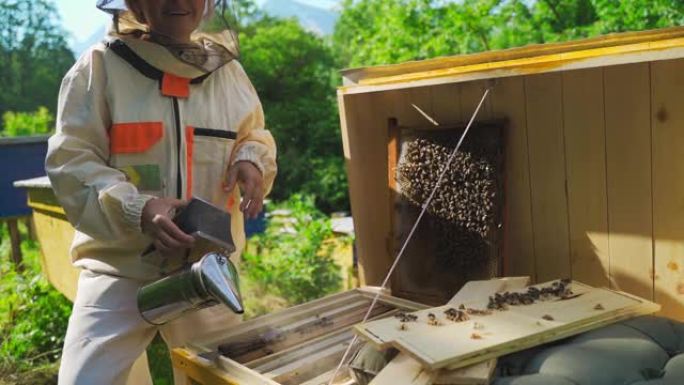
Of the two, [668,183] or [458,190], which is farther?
[458,190]

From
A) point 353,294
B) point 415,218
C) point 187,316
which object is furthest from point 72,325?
point 415,218

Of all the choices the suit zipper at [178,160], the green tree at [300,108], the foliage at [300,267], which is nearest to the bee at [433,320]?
the suit zipper at [178,160]

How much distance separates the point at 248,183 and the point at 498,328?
35.3 inches

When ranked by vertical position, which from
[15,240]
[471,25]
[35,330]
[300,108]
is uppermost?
[471,25]

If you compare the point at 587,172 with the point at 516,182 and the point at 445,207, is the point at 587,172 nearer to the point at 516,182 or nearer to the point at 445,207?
the point at 516,182

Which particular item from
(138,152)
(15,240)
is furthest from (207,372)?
(15,240)

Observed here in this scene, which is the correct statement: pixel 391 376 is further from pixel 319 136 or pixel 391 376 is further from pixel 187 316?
pixel 319 136

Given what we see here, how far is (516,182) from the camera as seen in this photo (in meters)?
2.06

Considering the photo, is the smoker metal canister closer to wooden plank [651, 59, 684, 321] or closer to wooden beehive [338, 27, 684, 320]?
wooden beehive [338, 27, 684, 320]

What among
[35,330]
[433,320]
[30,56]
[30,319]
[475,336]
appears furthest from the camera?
[30,56]

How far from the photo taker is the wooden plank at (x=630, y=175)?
174cm

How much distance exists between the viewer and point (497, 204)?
6.57ft

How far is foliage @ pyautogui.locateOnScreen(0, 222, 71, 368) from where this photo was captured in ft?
12.9

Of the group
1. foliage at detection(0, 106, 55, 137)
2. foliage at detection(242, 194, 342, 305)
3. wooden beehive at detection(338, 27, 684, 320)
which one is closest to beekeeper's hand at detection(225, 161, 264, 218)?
wooden beehive at detection(338, 27, 684, 320)
